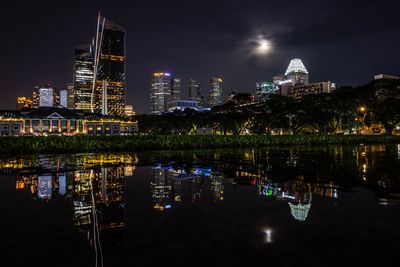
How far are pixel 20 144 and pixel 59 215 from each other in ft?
68.2

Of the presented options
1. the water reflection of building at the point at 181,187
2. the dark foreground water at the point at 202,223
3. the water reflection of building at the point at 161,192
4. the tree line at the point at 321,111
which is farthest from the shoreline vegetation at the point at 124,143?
Answer: the tree line at the point at 321,111

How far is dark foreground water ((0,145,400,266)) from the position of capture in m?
3.78

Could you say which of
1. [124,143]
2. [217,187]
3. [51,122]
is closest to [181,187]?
[217,187]

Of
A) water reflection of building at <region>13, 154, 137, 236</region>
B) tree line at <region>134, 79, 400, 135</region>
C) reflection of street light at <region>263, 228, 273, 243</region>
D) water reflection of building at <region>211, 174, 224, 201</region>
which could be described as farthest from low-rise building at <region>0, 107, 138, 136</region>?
reflection of street light at <region>263, 228, 273, 243</region>

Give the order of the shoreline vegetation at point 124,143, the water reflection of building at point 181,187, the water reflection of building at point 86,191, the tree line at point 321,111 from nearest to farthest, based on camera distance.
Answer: the water reflection of building at point 86,191 < the water reflection of building at point 181,187 < the shoreline vegetation at point 124,143 < the tree line at point 321,111

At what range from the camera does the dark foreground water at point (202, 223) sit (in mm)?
3779

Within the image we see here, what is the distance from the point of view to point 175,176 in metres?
10.9

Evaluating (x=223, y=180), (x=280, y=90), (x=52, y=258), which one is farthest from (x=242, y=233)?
(x=280, y=90)

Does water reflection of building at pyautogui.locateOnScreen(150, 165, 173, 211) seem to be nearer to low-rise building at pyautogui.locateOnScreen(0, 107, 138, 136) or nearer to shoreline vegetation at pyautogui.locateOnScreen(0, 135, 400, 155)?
shoreline vegetation at pyautogui.locateOnScreen(0, 135, 400, 155)

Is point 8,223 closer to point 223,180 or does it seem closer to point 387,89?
point 223,180

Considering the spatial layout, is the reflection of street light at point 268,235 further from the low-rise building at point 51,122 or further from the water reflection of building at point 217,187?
the low-rise building at point 51,122

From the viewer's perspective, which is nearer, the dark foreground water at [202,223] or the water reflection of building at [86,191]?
the dark foreground water at [202,223]

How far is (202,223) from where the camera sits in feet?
17.0

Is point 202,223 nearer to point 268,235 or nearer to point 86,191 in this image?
point 268,235
